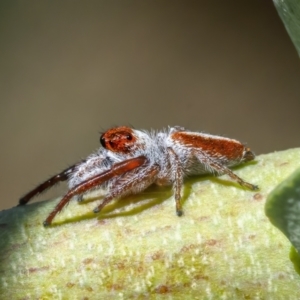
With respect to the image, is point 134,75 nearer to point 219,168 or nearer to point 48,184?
point 48,184

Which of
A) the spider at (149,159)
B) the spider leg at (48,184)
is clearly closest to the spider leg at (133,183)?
the spider at (149,159)

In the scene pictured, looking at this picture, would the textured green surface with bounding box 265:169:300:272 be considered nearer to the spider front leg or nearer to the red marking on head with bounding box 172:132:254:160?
the red marking on head with bounding box 172:132:254:160

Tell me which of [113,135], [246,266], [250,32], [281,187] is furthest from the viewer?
[250,32]

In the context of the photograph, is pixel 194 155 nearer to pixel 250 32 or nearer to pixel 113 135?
pixel 113 135

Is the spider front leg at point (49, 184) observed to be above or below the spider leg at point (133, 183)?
above

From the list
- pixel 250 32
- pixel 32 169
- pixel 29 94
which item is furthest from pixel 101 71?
pixel 250 32

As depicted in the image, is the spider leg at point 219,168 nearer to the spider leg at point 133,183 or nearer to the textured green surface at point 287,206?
the spider leg at point 133,183
